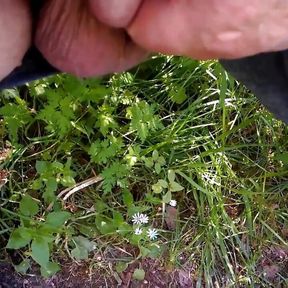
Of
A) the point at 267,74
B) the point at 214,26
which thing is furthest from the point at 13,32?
the point at 267,74

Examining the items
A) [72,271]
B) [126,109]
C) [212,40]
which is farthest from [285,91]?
[72,271]

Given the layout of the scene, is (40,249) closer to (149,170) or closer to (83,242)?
(83,242)

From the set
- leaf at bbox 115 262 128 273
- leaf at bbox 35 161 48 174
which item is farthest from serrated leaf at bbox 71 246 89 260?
leaf at bbox 35 161 48 174

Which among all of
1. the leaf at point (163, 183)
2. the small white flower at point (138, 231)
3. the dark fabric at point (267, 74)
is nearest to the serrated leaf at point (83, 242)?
the small white flower at point (138, 231)

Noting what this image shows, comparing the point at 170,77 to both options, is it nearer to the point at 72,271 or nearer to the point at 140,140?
the point at 140,140

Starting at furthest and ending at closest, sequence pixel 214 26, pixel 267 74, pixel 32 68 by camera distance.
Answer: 1. pixel 267 74
2. pixel 32 68
3. pixel 214 26

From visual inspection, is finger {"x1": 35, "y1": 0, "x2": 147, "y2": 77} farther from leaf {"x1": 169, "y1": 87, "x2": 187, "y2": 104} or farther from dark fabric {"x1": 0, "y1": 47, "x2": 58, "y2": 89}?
leaf {"x1": 169, "y1": 87, "x2": 187, "y2": 104}
